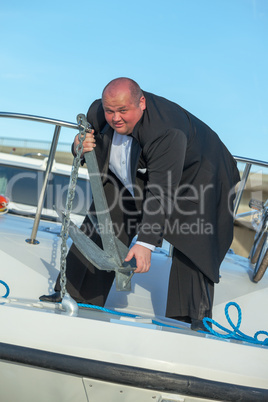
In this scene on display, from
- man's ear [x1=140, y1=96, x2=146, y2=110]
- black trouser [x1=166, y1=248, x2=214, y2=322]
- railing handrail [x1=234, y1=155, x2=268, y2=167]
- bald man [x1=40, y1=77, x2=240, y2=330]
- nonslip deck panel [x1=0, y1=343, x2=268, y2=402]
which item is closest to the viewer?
nonslip deck panel [x1=0, y1=343, x2=268, y2=402]

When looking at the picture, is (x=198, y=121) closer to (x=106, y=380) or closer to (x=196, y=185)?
(x=196, y=185)

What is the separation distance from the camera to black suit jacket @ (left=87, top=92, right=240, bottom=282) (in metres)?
2.44

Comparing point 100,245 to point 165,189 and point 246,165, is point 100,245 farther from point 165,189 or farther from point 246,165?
point 246,165

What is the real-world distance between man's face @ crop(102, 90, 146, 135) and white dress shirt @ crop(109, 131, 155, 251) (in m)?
0.16

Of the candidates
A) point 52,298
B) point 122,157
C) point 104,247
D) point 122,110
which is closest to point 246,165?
point 122,157

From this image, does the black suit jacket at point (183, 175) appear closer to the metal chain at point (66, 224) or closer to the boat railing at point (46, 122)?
the metal chain at point (66, 224)

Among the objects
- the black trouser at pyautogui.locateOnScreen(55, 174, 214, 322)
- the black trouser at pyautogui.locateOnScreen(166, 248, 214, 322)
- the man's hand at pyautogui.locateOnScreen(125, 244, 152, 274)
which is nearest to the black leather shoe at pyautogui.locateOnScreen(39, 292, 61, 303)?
the black trouser at pyautogui.locateOnScreen(55, 174, 214, 322)

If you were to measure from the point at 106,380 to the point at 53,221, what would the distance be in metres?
2.95

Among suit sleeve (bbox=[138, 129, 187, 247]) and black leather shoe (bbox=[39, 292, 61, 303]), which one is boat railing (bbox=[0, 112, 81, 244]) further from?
suit sleeve (bbox=[138, 129, 187, 247])

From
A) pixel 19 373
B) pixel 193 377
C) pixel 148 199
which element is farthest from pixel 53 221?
pixel 193 377

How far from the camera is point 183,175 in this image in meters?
2.74

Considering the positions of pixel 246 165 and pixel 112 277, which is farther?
pixel 246 165

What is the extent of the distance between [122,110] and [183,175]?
534mm

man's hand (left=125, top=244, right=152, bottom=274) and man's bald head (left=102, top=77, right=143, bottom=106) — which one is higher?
man's bald head (left=102, top=77, right=143, bottom=106)
